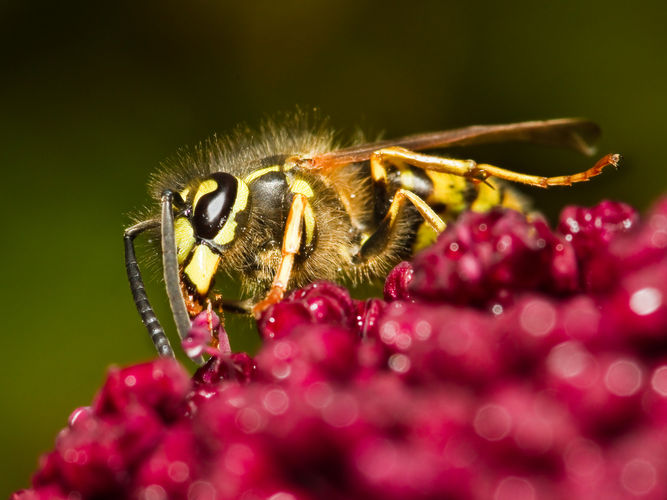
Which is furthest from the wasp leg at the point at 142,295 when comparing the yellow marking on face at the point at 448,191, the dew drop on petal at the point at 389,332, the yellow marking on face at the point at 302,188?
the yellow marking on face at the point at 448,191

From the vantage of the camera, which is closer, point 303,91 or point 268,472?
point 268,472

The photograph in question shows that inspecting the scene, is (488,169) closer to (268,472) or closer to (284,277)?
(284,277)

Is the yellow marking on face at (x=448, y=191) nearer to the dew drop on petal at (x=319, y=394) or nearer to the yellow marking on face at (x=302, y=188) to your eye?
the yellow marking on face at (x=302, y=188)

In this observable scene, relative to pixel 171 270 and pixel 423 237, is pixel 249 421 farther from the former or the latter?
pixel 423 237

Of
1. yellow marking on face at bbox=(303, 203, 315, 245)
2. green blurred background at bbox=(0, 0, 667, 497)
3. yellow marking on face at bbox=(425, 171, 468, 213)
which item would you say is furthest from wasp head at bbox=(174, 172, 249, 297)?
green blurred background at bbox=(0, 0, 667, 497)

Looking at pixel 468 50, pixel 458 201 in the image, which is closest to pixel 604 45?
pixel 468 50
